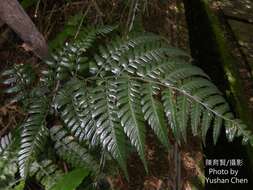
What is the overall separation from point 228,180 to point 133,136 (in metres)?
1.85

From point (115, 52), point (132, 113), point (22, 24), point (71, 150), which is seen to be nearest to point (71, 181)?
point (71, 150)

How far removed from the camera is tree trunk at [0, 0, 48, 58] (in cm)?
186

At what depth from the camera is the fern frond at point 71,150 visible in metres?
1.80

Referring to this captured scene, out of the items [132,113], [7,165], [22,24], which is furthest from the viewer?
[22,24]

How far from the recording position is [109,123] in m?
1.58

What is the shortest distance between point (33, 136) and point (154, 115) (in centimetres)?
60

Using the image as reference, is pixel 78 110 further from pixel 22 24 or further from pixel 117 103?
pixel 22 24

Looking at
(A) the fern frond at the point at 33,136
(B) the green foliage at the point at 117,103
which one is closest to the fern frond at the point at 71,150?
(B) the green foliage at the point at 117,103

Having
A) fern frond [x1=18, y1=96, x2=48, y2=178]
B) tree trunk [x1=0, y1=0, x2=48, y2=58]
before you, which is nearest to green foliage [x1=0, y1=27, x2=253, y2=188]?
fern frond [x1=18, y1=96, x2=48, y2=178]

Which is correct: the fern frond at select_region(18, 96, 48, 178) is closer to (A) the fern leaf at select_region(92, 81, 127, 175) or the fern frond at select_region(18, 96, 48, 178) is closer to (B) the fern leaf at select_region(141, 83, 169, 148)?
(A) the fern leaf at select_region(92, 81, 127, 175)

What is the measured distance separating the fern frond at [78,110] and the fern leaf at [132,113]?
16 cm

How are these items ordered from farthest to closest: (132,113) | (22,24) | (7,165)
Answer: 1. (22,24)
2. (7,165)
3. (132,113)

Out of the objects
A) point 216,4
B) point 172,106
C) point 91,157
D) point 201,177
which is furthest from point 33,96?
point 216,4

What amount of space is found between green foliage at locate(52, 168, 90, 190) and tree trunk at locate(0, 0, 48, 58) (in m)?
0.78
